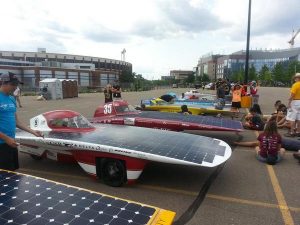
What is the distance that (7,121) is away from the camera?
411 centimetres

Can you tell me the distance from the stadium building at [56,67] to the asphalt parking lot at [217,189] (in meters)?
68.9

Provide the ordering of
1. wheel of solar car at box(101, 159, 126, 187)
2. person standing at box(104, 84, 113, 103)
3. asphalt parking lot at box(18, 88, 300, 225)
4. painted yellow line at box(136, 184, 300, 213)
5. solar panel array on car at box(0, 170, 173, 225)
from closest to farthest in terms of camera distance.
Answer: solar panel array on car at box(0, 170, 173, 225) < asphalt parking lot at box(18, 88, 300, 225) < painted yellow line at box(136, 184, 300, 213) < wheel of solar car at box(101, 159, 126, 187) < person standing at box(104, 84, 113, 103)

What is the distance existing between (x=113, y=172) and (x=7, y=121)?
6.86 ft

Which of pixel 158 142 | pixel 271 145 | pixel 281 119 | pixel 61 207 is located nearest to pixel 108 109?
pixel 158 142

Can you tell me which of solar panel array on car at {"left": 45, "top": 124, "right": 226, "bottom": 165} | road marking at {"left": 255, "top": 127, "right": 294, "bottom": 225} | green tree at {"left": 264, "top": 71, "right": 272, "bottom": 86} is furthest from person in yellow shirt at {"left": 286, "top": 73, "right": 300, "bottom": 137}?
green tree at {"left": 264, "top": 71, "right": 272, "bottom": 86}

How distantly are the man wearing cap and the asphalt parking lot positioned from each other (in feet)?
5.28

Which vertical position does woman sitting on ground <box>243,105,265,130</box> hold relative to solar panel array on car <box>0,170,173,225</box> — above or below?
below

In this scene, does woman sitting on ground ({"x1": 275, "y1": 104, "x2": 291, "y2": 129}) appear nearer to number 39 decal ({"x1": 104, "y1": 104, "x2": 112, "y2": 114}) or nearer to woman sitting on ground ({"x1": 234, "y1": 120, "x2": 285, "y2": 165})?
woman sitting on ground ({"x1": 234, "y1": 120, "x2": 285, "y2": 165})

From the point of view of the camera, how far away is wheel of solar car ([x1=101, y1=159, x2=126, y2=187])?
530 centimetres

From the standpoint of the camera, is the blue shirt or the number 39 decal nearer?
the blue shirt

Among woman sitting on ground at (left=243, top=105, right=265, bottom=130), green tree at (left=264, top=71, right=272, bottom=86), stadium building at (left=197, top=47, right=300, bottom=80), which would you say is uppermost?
stadium building at (left=197, top=47, right=300, bottom=80)

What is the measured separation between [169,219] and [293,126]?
337 inches

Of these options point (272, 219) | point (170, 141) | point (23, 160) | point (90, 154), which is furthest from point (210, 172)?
point (23, 160)

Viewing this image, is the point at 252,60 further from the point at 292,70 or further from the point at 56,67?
the point at 56,67
